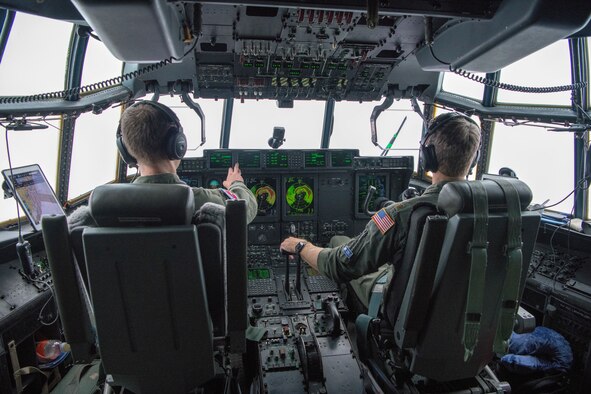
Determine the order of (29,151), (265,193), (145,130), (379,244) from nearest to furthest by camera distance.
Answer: (145,130), (379,244), (29,151), (265,193)

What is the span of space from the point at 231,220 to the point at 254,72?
146 cm

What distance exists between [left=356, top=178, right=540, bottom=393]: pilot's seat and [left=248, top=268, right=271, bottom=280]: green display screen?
1.28 metres

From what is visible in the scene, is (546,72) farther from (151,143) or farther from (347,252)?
(151,143)

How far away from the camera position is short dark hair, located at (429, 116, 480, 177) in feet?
4.30

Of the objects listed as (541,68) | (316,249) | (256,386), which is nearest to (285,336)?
(256,386)

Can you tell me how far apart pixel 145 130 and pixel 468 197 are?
1.04 m

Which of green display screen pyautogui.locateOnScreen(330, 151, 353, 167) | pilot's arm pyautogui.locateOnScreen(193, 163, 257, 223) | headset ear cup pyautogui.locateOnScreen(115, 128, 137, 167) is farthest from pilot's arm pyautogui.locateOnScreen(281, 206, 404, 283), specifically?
Answer: green display screen pyautogui.locateOnScreen(330, 151, 353, 167)

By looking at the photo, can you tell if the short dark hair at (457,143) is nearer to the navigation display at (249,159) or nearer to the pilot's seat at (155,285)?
the pilot's seat at (155,285)

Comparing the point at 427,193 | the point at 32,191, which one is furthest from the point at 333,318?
the point at 32,191

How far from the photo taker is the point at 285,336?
1882 millimetres

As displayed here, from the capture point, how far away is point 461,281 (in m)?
1.16


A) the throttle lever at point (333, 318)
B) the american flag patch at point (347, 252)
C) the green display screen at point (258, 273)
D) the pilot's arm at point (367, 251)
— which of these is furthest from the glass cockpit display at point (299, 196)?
the american flag patch at point (347, 252)

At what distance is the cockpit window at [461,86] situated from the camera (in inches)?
118

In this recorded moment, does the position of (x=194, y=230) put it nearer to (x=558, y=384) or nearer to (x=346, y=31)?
(x=346, y=31)
